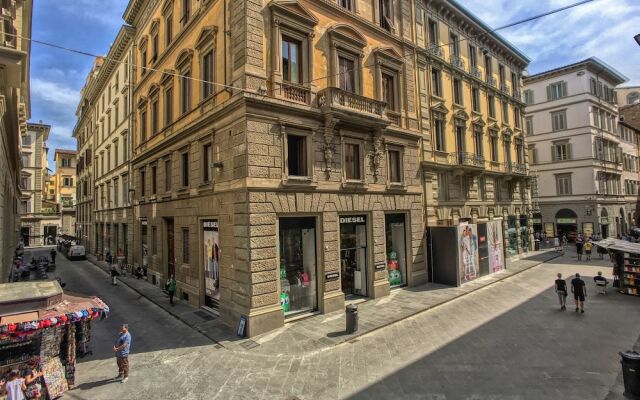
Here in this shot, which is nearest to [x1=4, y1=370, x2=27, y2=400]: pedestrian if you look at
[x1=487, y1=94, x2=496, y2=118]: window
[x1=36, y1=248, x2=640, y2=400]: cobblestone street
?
[x1=36, y1=248, x2=640, y2=400]: cobblestone street

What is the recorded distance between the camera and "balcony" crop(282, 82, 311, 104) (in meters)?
14.0

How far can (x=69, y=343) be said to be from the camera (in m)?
8.84

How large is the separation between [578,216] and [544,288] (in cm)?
2612

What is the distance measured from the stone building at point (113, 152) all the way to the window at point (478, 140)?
25.9m

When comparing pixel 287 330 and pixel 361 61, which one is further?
pixel 361 61

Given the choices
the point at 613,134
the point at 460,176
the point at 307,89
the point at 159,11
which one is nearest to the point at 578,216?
the point at 613,134

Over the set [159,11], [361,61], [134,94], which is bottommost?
[361,61]

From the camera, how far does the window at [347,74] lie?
53.8 feet

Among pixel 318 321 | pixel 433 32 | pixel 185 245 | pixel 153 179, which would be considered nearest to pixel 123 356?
pixel 318 321

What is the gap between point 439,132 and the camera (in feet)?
74.0

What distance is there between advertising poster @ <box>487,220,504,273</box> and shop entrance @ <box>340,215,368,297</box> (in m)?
10.5

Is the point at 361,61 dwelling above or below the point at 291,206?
above

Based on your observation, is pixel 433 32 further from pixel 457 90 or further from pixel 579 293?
pixel 579 293

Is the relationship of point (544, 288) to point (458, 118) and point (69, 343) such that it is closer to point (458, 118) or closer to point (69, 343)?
point (458, 118)
